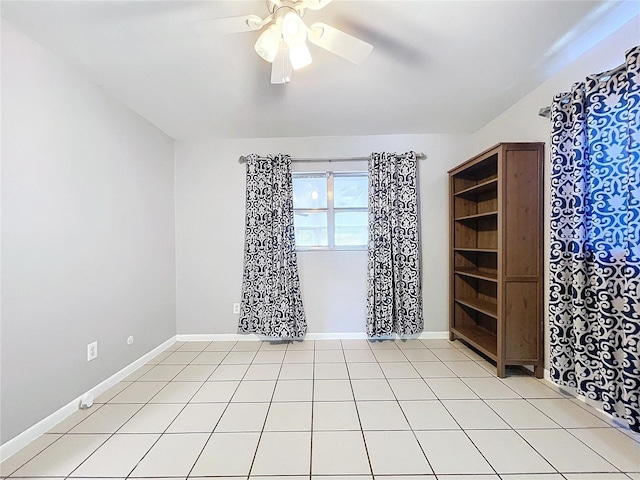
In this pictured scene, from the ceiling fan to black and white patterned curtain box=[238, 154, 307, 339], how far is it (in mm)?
1651

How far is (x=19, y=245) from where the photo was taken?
1.57 metres

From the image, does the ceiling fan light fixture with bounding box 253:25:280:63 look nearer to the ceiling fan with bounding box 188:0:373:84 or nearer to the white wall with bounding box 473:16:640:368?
the ceiling fan with bounding box 188:0:373:84

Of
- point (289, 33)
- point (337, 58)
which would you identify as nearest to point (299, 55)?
point (289, 33)

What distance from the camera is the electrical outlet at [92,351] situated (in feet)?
6.65

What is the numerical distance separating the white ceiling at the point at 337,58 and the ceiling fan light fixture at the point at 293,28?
27cm

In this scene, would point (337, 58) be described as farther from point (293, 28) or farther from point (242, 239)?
point (242, 239)

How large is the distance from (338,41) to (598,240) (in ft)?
6.12

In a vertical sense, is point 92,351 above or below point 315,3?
below

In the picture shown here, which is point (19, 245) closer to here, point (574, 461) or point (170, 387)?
point (170, 387)

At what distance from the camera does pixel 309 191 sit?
3.34 meters

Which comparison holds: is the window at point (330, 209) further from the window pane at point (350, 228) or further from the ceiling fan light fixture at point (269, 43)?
the ceiling fan light fixture at point (269, 43)

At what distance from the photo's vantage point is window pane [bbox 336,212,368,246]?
130 inches

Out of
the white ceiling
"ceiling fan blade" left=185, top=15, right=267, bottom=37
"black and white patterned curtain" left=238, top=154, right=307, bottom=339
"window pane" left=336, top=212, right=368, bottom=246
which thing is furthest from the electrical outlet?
"window pane" left=336, top=212, right=368, bottom=246

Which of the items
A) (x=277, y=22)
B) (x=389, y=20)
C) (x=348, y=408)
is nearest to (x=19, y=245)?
(x=277, y=22)
